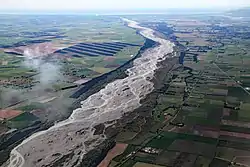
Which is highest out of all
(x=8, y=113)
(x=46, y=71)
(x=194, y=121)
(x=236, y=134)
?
(x=236, y=134)

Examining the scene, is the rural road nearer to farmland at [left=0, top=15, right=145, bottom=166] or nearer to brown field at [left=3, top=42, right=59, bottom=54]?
farmland at [left=0, top=15, right=145, bottom=166]

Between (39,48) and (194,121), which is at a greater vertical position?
(194,121)

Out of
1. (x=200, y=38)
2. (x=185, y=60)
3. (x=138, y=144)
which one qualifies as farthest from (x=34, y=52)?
(x=138, y=144)

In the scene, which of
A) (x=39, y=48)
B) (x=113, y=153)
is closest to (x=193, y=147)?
(x=113, y=153)

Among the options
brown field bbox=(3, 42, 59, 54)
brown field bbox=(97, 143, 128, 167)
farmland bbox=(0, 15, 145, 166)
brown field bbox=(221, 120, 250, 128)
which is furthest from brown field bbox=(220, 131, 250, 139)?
brown field bbox=(3, 42, 59, 54)

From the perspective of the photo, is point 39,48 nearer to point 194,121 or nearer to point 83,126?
point 83,126
